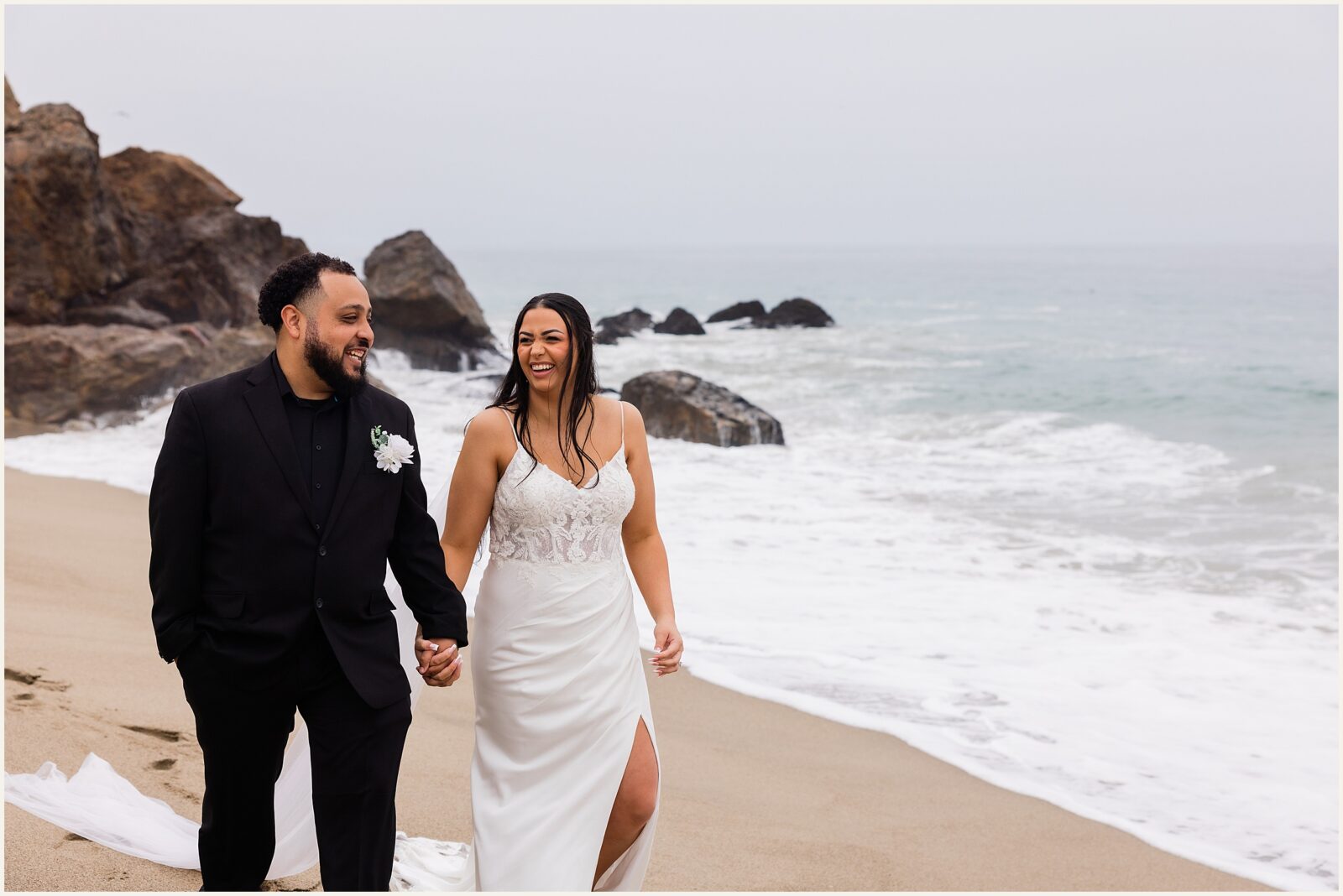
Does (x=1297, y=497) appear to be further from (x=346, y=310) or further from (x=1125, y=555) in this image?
(x=346, y=310)

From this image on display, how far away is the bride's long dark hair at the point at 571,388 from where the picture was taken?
12.7 ft

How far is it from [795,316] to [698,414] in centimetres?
2633

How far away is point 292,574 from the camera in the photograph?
303 centimetres

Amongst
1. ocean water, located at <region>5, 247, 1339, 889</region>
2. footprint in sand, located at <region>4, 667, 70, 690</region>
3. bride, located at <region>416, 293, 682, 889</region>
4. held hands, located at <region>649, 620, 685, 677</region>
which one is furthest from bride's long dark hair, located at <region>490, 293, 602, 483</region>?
ocean water, located at <region>5, 247, 1339, 889</region>

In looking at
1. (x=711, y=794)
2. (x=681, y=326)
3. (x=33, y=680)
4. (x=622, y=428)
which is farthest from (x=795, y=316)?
(x=622, y=428)

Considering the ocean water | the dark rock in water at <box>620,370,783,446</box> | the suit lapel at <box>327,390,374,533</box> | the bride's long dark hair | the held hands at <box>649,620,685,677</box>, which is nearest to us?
the suit lapel at <box>327,390,374,533</box>

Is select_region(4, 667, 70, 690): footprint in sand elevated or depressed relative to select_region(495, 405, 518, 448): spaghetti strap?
depressed

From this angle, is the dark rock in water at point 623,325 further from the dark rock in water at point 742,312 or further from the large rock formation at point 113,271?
the large rock formation at point 113,271

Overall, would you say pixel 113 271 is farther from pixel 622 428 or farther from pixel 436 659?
pixel 436 659

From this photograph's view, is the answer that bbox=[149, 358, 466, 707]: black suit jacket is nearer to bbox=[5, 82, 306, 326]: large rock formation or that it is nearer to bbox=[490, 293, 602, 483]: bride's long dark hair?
bbox=[490, 293, 602, 483]: bride's long dark hair

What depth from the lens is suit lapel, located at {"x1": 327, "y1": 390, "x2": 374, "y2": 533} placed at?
10.2 feet

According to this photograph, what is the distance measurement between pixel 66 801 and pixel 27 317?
1604 cm

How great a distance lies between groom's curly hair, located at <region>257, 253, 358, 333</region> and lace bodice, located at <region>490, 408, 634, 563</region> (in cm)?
93

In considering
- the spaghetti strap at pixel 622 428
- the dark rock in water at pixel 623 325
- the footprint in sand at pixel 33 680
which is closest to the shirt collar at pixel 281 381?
the spaghetti strap at pixel 622 428
